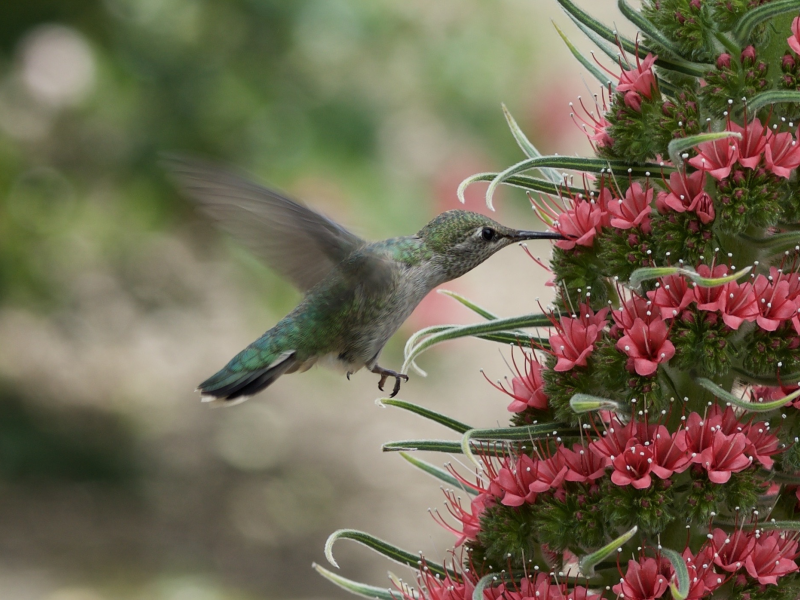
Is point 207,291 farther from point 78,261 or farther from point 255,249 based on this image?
point 255,249

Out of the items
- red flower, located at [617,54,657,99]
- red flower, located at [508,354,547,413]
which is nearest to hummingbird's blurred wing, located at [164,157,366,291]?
red flower, located at [508,354,547,413]

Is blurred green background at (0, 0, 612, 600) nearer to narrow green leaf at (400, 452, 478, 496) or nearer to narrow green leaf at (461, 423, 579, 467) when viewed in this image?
narrow green leaf at (400, 452, 478, 496)

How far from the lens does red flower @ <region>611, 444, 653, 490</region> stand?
6.77ft

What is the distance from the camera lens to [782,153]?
2123 millimetres

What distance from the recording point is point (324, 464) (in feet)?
32.7

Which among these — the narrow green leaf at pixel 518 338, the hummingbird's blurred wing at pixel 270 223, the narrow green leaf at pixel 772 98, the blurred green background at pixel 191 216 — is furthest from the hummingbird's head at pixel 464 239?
the blurred green background at pixel 191 216

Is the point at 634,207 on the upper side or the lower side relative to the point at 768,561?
upper

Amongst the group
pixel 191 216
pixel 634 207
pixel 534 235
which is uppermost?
pixel 191 216

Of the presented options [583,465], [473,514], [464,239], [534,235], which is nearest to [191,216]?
[464,239]

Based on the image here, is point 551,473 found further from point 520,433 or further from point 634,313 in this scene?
point 634,313

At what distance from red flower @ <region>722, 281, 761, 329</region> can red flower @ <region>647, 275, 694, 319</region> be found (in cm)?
8

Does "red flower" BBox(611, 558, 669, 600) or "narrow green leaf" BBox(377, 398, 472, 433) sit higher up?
"narrow green leaf" BBox(377, 398, 472, 433)

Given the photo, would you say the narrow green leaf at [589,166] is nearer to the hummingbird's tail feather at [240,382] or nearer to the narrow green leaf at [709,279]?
the narrow green leaf at [709,279]

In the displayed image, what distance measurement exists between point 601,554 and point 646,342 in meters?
0.45
